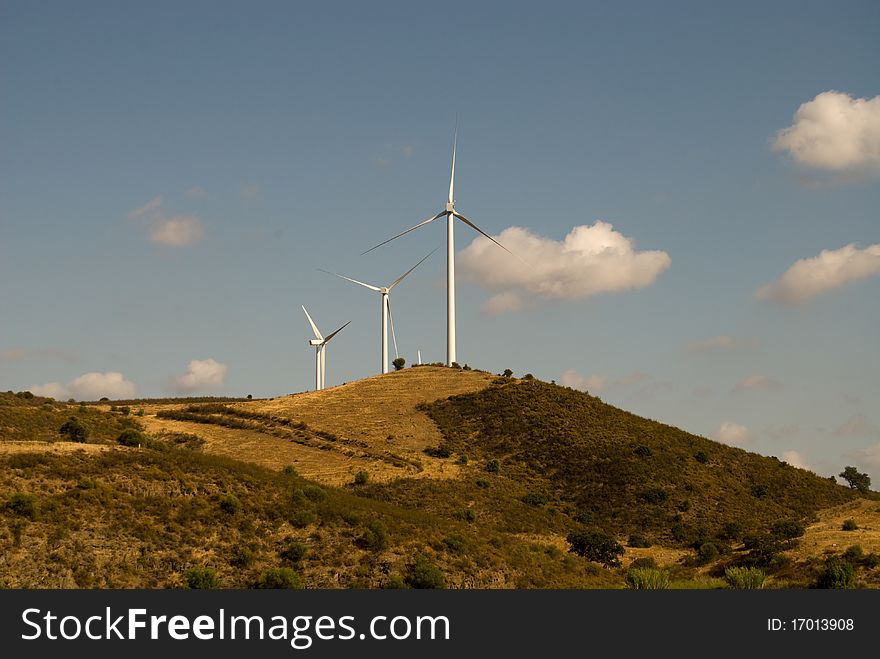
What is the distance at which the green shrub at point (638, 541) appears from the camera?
85.9 meters

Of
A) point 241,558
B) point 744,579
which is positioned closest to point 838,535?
point 744,579

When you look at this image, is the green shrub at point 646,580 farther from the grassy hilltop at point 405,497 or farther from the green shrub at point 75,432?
the green shrub at point 75,432

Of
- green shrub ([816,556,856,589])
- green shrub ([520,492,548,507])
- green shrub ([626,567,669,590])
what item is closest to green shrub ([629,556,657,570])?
green shrub ([626,567,669,590])

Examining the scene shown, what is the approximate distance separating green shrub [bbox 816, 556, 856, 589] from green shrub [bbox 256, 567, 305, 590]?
123 feet

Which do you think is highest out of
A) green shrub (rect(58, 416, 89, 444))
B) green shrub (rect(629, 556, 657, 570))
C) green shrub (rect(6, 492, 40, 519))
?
green shrub (rect(58, 416, 89, 444))

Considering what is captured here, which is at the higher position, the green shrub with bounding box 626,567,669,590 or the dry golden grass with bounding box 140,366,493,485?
the dry golden grass with bounding box 140,366,493,485

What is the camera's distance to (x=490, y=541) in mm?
68688

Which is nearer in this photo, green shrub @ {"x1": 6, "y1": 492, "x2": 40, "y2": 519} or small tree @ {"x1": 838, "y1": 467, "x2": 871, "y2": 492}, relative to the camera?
green shrub @ {"x1": 6, "y1": 492, "x2": 40, "y2": 519}

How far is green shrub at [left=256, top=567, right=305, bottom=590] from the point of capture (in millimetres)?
52000

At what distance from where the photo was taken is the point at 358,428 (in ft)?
401

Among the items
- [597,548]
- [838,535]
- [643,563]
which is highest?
[838,535]

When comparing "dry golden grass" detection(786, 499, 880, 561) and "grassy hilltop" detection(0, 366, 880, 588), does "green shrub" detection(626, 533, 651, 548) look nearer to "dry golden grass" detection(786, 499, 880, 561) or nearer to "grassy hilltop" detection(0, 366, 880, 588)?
"grassy hilltop" detection(0, 366, 880, 588)

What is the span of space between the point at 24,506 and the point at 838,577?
181 feet

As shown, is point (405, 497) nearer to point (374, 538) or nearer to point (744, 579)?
point (374, 538)
